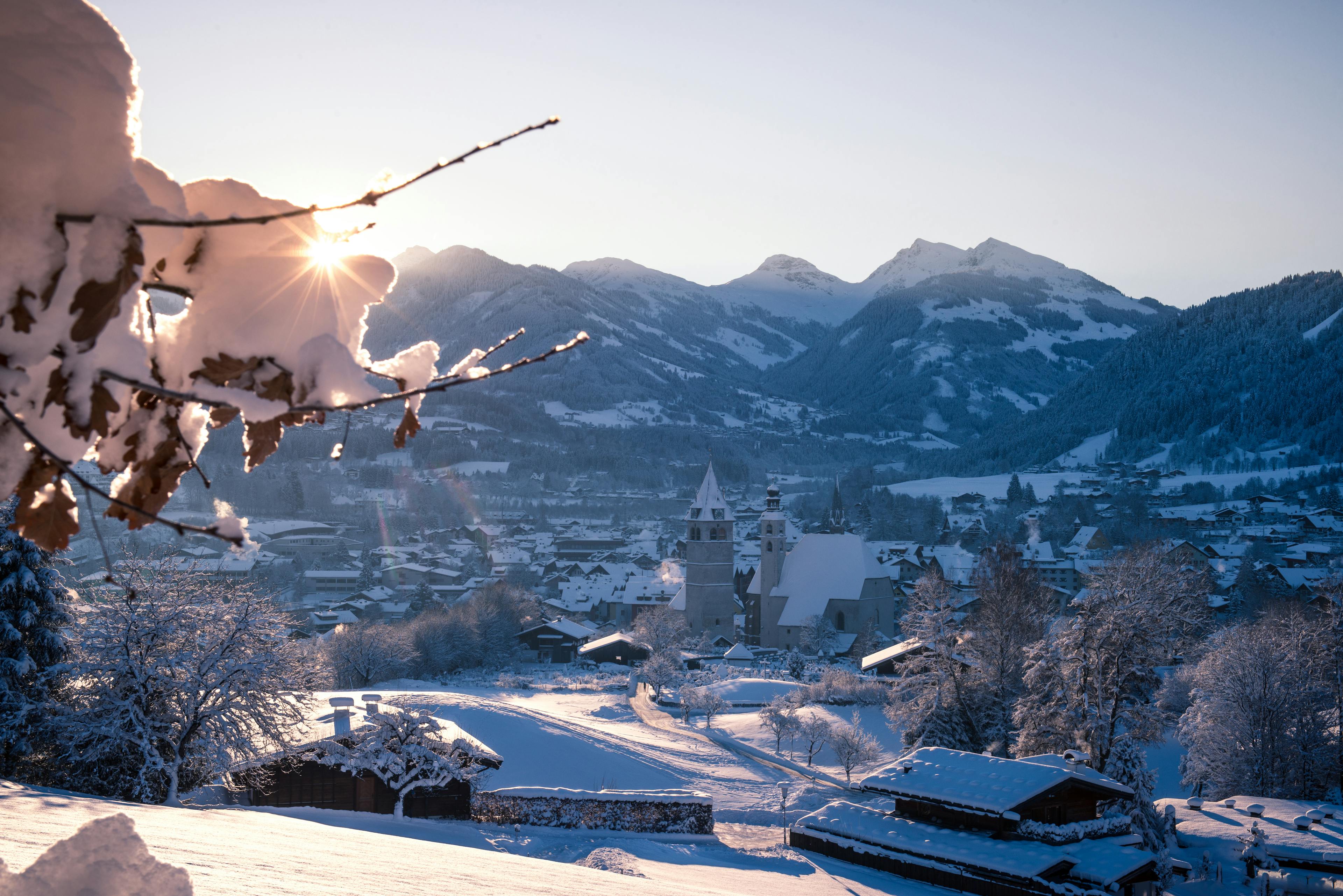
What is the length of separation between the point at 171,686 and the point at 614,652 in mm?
39682

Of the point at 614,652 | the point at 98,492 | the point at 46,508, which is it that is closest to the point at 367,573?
the point at 614,652

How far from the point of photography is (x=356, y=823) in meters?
13.1

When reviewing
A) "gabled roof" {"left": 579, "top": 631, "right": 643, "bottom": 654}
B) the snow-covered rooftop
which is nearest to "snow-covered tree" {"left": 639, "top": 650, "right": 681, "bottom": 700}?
"gabled roof" {"left": 579, "top": 631, "right": 643, "bottom": 654}

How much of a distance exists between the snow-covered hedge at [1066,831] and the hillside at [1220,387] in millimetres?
106248

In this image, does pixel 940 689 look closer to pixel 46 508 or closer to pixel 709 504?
pixel 46 508

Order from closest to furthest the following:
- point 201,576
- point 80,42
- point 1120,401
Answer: point 80,42
point 201,576
point 1120,401

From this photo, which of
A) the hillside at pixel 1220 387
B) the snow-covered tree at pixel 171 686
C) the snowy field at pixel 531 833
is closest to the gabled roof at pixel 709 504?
the snowy field at pixel 531 833

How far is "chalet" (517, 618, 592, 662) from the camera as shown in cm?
5416

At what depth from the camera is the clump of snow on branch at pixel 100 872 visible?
200cm

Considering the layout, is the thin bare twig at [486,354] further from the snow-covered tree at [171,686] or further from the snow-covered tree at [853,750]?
the snow-covered tree at [853,750]

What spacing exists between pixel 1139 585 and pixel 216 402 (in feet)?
88.5

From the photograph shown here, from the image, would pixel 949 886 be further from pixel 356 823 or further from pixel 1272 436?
pixel 1272 436

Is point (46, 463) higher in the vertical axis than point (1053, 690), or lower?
higher

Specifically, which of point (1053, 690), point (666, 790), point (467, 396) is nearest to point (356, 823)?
point (666, 790)
